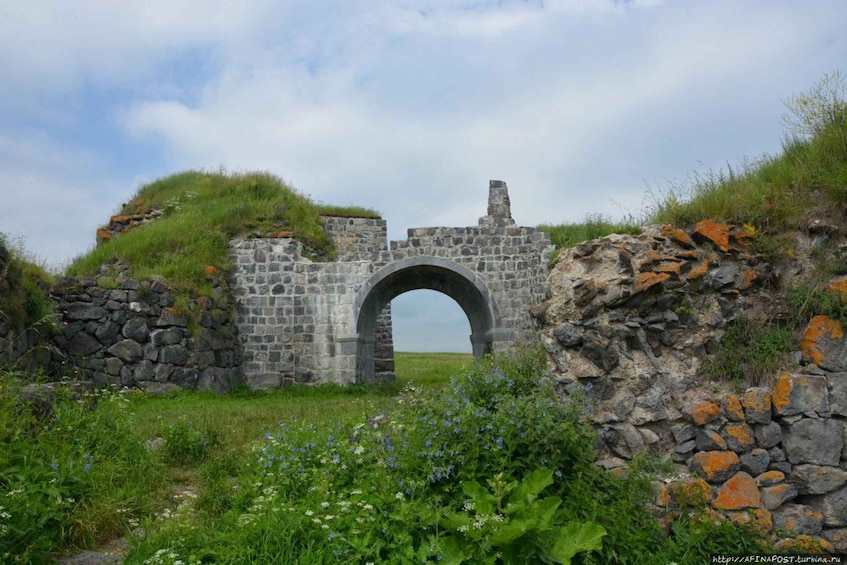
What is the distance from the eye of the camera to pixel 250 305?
15.3 m

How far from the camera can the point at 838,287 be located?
566cm

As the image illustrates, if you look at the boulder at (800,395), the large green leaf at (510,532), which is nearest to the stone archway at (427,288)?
the boulder at (800,395)

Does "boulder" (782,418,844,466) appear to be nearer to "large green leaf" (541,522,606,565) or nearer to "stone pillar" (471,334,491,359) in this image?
"large green leaf" (541,522,606,565)

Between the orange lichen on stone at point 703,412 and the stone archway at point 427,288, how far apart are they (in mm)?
9724

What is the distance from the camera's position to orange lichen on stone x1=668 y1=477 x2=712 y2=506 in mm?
4906

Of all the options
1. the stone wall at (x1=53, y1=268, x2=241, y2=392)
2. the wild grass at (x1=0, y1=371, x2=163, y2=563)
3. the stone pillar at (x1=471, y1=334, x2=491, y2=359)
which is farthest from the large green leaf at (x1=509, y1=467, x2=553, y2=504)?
the stone pillar at (x1=471, y1=334, x2=491, y2=359)

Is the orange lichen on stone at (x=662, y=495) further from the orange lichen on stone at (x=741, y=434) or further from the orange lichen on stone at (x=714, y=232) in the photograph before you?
the orange lichen on stone at (x=714, y=232)

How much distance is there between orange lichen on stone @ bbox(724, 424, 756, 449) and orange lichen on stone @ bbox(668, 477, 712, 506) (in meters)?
0.49

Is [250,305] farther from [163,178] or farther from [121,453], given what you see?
[121,453]

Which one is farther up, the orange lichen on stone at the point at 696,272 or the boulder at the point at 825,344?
the orange lichen on stone at the point at 696,272

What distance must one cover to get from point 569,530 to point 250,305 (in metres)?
12.2

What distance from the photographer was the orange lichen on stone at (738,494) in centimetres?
492

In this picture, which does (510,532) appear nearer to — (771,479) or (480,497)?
(480,497)

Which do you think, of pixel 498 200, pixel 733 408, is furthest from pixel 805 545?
pixel 498 200
